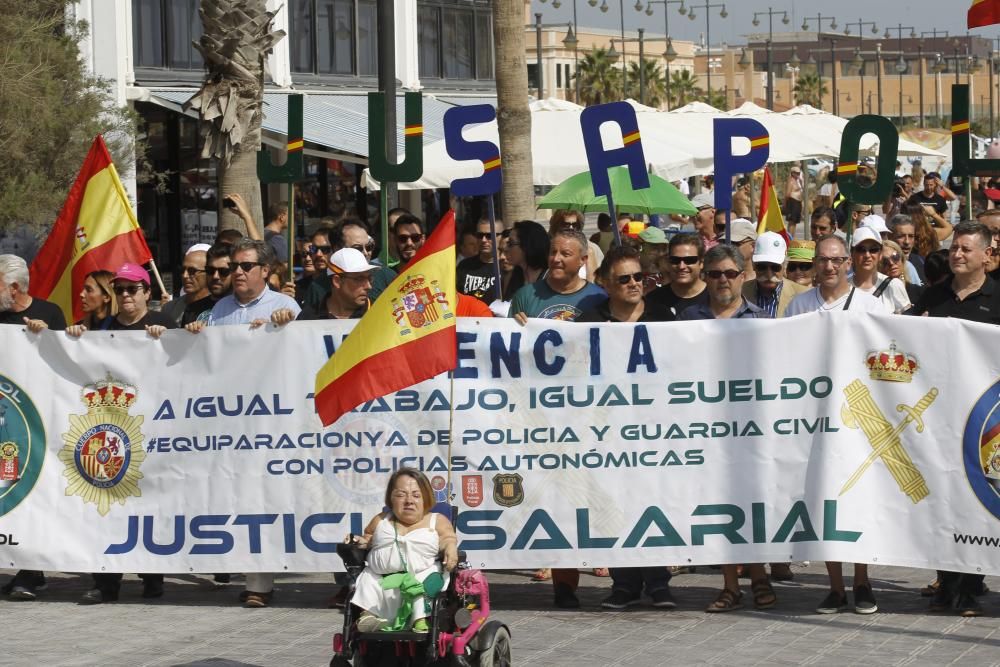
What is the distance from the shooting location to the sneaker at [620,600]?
334 inches

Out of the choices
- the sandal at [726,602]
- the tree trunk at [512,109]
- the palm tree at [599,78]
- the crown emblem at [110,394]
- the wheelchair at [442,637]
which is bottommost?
the sandal at [726,602]

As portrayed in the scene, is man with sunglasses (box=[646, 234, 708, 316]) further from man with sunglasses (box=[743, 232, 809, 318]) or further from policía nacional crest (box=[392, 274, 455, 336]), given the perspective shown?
policía nacional crest (box=[392, 274, 455, 336])

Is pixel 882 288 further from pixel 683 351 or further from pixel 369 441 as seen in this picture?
pixel 369 441

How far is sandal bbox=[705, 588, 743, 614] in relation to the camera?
8.31 m

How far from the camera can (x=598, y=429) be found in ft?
27.7

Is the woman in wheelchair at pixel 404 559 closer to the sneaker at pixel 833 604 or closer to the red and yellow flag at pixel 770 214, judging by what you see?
the sneaker at pixel 833 604

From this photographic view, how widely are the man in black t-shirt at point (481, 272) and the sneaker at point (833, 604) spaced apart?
3.81 meters

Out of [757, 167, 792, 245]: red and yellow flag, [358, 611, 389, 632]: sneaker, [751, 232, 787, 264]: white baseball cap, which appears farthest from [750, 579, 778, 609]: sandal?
[757, 167, 792, 245]: red and yellow flag

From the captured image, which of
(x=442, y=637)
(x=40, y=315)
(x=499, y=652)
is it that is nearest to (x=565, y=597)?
(x=499, y=652)

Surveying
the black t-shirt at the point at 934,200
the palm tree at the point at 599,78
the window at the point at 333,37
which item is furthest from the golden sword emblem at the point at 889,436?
the palm tree at the point at 599,78

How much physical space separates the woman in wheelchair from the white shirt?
2.66 meters

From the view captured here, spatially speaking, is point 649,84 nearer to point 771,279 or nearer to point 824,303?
point 771,279

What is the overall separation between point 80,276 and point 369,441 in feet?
9.82

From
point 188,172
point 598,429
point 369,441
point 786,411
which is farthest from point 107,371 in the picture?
point 188,172
